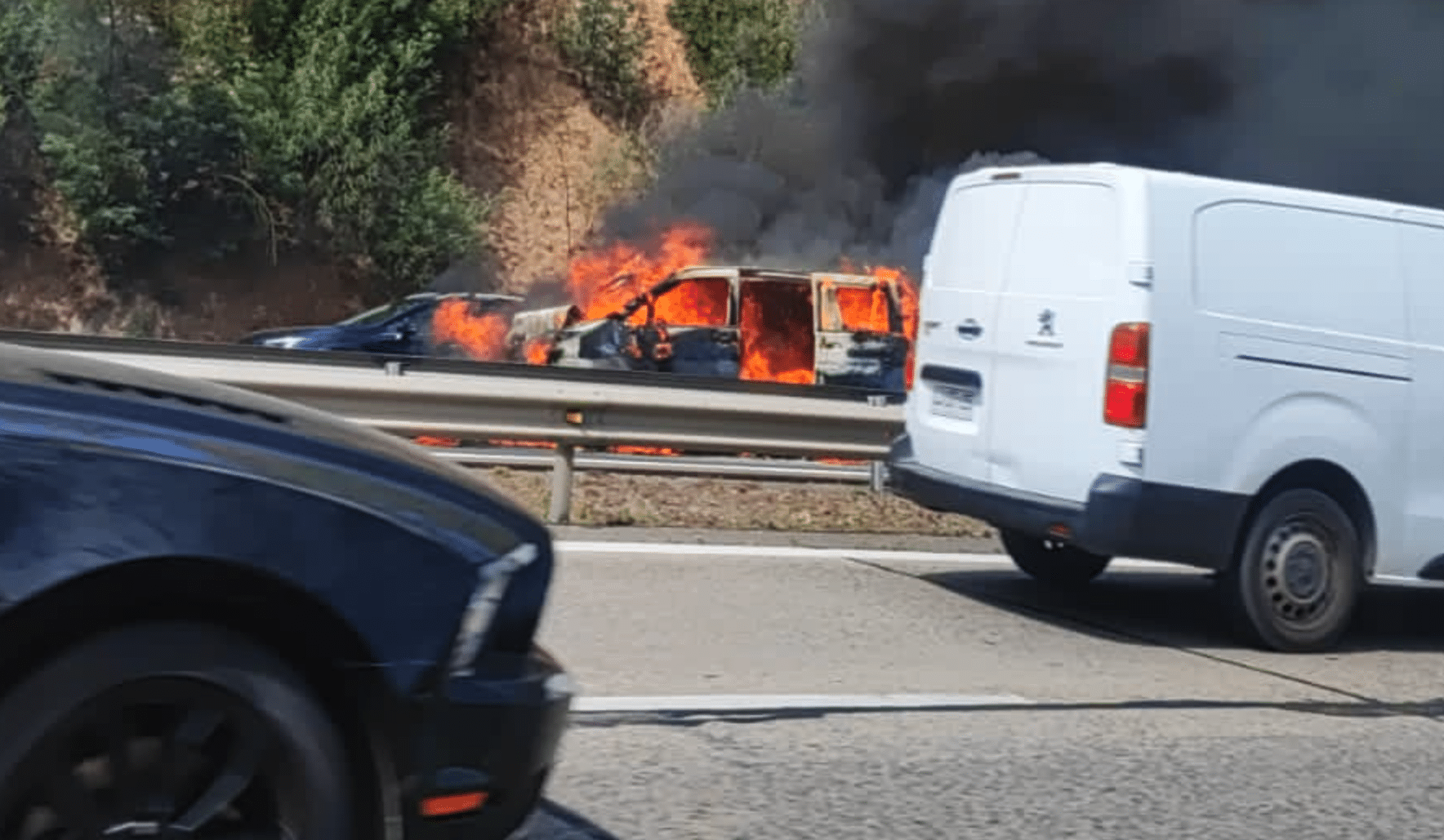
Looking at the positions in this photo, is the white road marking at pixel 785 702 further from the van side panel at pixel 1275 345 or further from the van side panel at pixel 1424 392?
the van side panel at pixel 1424 392

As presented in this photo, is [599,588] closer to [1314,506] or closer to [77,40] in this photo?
[1314,506]

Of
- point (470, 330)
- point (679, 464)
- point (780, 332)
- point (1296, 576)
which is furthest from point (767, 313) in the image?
point (1296, 576)

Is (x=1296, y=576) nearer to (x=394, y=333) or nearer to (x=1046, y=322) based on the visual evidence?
(x=1046, y=322)

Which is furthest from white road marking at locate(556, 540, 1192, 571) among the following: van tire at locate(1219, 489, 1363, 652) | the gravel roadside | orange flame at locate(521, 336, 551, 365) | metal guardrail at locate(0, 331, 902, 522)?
orange flame at locate(521, 336, 551, 365)

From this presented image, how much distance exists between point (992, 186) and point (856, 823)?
4.49 meters

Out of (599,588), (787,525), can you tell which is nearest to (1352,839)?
(599,588)

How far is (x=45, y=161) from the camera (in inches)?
1123

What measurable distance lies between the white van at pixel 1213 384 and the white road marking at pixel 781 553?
1.14 metres

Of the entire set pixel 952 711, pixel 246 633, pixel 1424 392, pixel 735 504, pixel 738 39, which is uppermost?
pixel 738 39

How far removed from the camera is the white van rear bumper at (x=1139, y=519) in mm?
8320

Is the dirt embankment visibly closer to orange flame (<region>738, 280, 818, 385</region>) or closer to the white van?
the white van

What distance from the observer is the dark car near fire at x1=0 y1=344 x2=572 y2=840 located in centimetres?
354

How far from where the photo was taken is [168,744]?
12.0 feet

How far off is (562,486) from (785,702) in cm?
389
